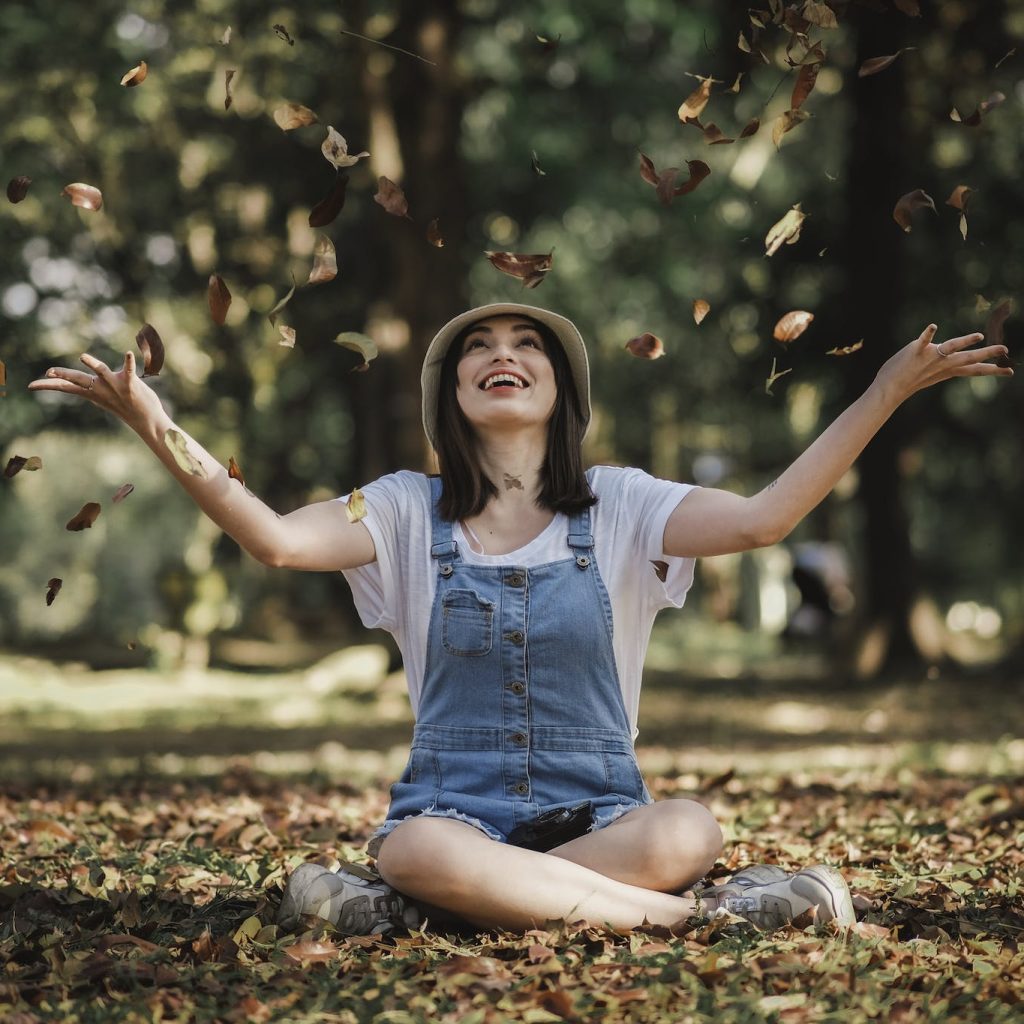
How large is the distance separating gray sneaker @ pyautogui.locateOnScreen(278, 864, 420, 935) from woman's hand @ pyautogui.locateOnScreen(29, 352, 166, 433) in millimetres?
1221

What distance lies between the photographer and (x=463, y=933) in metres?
3.53

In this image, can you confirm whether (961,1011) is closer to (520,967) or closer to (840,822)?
(520,967)

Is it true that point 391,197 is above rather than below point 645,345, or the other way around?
above

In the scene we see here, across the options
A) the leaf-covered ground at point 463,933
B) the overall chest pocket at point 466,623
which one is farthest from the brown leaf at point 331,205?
the leaf-covered ground at point 463,933

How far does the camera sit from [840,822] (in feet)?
17.2

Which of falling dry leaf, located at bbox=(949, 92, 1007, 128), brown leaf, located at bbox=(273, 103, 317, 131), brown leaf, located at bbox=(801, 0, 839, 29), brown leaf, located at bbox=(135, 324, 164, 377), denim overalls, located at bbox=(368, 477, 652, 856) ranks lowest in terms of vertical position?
denim overalls, located at bbox=(368, 477, 652, 856)

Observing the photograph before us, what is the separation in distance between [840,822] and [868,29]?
35.8 feet

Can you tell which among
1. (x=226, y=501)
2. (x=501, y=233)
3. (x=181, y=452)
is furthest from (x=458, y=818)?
(x=501, y=233)

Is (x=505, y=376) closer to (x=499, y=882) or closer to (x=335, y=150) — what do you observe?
(x=335, y=150)

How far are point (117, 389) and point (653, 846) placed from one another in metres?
1.68

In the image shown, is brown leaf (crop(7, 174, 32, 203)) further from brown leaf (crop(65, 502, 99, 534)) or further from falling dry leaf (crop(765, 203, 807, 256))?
falling dry leaf (crop(765, 203, 807, 256))

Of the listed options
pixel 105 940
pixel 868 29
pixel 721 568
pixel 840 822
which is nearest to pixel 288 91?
pixel 868 29

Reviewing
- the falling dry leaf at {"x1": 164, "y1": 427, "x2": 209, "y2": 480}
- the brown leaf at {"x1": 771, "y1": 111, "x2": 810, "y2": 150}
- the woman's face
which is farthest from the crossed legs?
the brown leaf at {"x1": 771, "y1": 111, "x2": 810, "y2": 150}

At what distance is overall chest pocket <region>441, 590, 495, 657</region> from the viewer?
3668 mm
